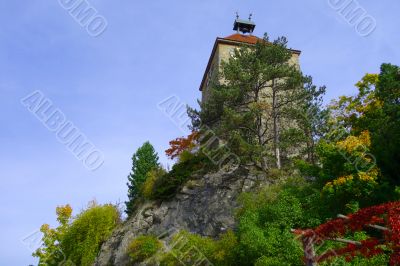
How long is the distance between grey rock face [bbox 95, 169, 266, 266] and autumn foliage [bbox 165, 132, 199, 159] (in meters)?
3.67

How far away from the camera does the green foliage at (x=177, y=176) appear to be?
69.2 ft

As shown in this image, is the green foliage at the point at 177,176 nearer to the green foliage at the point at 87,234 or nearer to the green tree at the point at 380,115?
the green foliage at the point at 87,234

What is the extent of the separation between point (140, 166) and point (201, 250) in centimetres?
1753

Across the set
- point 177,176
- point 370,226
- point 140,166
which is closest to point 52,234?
point 140,166

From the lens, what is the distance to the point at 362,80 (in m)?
19.2

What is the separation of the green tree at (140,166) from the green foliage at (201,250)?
13.2 m

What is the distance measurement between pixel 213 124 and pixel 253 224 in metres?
10.8

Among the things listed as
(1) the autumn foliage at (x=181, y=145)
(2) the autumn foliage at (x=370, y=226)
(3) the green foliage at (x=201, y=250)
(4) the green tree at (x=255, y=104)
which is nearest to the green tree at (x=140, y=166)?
(1) the autumn foliage at (x=181, y=145)

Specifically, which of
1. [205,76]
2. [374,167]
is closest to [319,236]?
[374,167]

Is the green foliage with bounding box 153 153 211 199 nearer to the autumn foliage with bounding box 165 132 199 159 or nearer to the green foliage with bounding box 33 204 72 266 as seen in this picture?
the autumn foliage with bounding box 165 132 199 159

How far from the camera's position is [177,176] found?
21.4 meters

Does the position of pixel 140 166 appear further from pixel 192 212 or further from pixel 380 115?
pixel 380 115

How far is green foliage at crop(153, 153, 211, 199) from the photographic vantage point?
21094 millimetres

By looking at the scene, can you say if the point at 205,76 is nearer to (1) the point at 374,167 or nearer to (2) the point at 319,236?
(1) the point at 374,167
